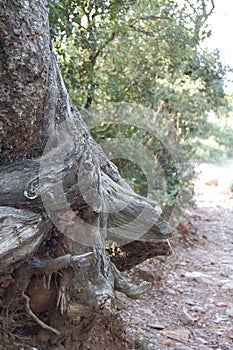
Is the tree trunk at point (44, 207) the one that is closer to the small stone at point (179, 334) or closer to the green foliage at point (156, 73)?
the small stone at point (179, 334)

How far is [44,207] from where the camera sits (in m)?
1.94

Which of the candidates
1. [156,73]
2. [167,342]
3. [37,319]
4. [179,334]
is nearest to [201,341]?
[179,334]

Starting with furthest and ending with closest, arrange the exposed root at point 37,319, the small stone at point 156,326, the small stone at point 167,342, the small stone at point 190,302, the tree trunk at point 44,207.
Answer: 1. the small stone at point 190,302
2. the small stone at point 156,326
3. the small stone at point 167,342
4. the exposed root at point 37,319
5. the tree trunk at point 44,207

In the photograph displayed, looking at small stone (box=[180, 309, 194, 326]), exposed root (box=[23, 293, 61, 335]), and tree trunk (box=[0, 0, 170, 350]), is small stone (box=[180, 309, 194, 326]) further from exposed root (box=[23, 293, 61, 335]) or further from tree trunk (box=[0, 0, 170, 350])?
exposed root (box=[23, 293, 61, 335])

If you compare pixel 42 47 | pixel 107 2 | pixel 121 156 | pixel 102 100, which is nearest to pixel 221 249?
pixel 121 156

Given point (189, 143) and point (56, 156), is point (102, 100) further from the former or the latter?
point (56, 156)

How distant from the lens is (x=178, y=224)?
6512 millimetres

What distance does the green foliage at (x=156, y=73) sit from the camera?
14.6 ft

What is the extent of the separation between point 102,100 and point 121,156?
78cm

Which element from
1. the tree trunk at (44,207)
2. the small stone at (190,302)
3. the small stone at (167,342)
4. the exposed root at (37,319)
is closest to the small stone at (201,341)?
the small stone at (167,342)

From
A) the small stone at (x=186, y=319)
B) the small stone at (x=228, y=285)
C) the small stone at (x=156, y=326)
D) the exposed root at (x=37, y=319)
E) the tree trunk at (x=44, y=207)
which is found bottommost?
the small stone at (x=228, y=285)

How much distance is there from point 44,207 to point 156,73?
476cm

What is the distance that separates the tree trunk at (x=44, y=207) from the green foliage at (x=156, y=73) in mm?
1786

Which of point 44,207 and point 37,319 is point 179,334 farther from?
point 44,207
